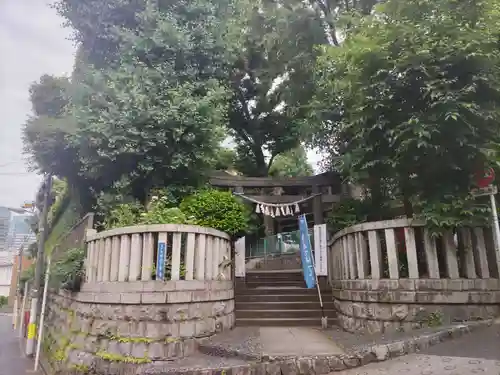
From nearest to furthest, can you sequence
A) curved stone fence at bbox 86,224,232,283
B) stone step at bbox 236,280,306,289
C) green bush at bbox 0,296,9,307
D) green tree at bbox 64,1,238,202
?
1. curved stone fence at bbox 86,224,232,283
2. green tree at bbox 64,1,238,202
3. stone step at bbox 236,280,306,289
4. green bush at bbox 0,296,9,307

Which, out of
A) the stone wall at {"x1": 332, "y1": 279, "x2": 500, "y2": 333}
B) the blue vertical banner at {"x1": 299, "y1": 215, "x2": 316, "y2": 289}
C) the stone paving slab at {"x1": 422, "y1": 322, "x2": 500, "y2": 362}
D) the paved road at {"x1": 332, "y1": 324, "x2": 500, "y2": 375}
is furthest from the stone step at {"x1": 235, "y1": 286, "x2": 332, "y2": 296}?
the paved road at {"x1": 332, "y1": 324, "x2": 500, "y2": 375}

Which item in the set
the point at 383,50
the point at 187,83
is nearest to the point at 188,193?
the point at 187,83

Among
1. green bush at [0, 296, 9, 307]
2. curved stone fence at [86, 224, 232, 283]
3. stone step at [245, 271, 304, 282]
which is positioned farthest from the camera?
green bush at [0, 296, 9, 307]

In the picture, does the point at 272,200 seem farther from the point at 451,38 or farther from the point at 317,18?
the point at 451,38

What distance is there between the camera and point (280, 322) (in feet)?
24.2

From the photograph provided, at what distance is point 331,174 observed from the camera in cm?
1209

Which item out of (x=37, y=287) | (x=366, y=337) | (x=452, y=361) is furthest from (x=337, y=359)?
(x=37, y=287)

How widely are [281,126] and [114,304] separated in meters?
11.0

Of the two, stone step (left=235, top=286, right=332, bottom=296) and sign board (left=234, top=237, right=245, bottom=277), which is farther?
sign board (left=234, top=237, right=245, bottom=277)

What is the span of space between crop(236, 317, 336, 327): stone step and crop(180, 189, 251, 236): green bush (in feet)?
6.00

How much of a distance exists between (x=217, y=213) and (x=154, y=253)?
6.01 ft

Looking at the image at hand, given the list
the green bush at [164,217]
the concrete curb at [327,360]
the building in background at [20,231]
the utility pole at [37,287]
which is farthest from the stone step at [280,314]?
the building in background at [20,231]

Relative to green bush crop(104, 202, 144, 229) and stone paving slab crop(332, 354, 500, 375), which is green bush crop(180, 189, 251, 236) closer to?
green bush crop(104, 202, 144, 229)

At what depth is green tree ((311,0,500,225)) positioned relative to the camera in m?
5.31
